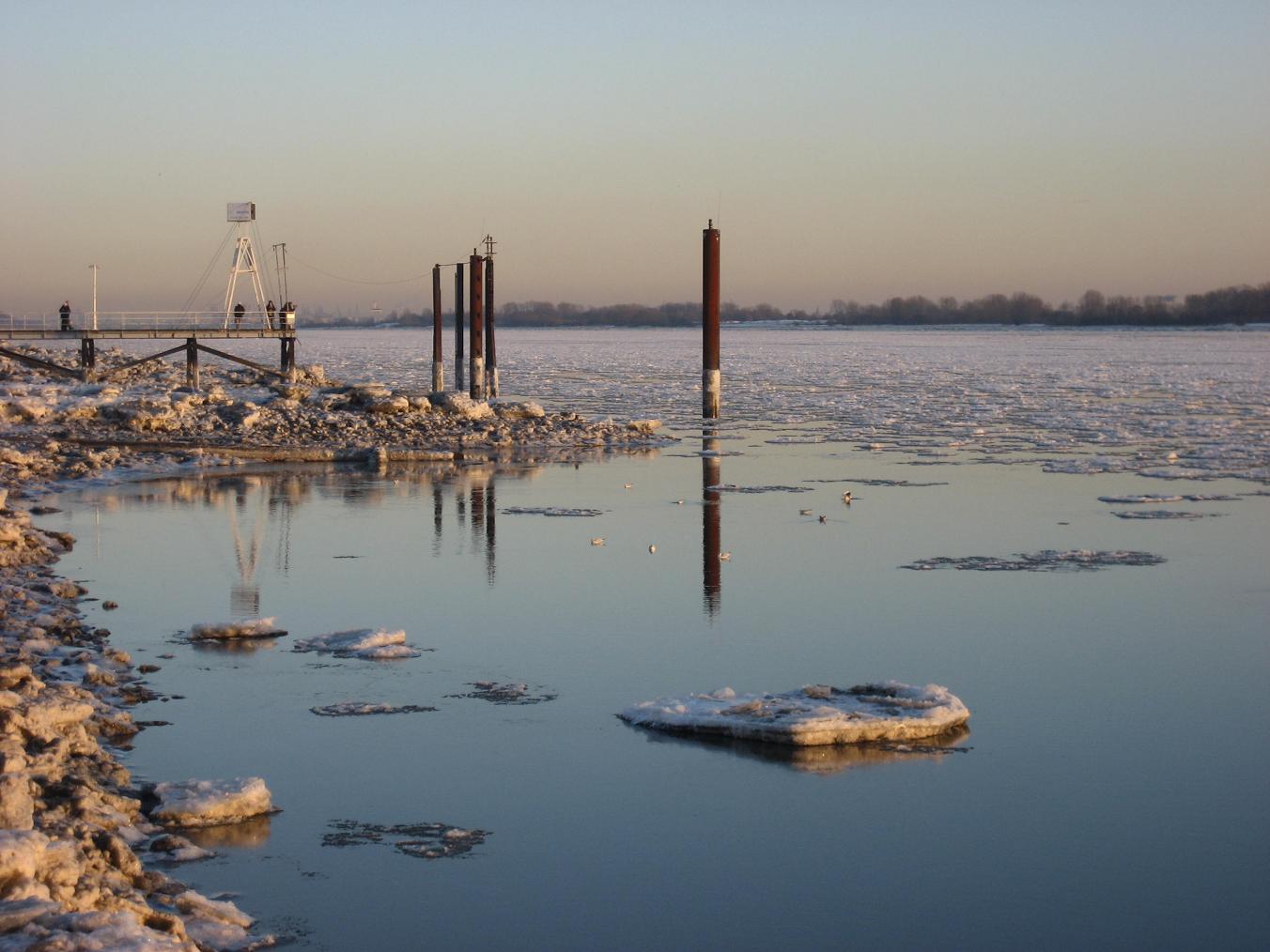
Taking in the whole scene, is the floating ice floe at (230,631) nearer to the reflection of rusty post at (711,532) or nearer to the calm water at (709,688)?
the calm water at (709,688)

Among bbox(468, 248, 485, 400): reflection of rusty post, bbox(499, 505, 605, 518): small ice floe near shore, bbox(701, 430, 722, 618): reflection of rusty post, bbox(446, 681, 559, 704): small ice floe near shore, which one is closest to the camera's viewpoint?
bbox(446, 681, 559, 704): small ice floe near shore

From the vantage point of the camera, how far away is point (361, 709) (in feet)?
31.0

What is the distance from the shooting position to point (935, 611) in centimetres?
1254

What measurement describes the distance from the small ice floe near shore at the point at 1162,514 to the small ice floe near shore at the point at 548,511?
643 centimetres

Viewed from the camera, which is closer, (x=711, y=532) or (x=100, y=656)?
(x=100, y=656)

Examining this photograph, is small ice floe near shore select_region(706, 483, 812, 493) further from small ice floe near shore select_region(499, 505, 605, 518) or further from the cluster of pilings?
the cluster of pilings

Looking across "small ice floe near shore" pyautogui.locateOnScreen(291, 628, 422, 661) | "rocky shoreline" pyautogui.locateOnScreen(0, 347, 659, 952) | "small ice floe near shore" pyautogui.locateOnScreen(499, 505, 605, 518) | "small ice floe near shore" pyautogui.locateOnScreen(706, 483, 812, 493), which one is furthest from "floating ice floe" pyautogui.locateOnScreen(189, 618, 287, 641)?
"small ice floe near shore" pyautogui.locateOnScreen(706, 483, 812, 493)

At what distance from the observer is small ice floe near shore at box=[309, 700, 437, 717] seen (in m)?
9.38

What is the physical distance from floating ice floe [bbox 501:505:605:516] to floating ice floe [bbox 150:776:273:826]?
36.3ft

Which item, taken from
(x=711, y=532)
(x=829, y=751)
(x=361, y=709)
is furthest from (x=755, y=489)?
(x=829, y=751)

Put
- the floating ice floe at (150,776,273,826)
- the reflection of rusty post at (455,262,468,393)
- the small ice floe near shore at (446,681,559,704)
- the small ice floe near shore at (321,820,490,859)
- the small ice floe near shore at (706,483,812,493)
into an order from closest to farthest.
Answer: the small ice floe near shore at (321,820,490,859) < the floating ice floe at (150,776,273,826) < the small ice floe near shore at (446,681,559,704) < the small ice floe near shore at (706,483,812,493) < the reflection of rusty post at (455,262,468,393)

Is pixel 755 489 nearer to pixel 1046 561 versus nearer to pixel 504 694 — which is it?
pixel 1046 561

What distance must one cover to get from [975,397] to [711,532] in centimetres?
2824

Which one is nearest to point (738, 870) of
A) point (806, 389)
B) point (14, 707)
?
point (14, 707)
